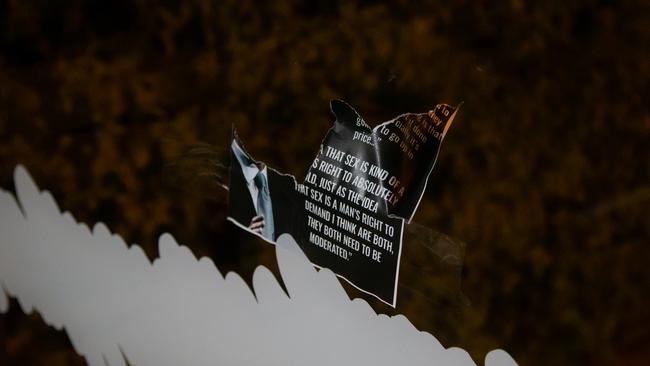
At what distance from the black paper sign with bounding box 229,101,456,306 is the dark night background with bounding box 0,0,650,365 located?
22mm

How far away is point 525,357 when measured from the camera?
1104 mm

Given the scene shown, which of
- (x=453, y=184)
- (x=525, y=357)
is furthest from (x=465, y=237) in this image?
(x=525, y=357)

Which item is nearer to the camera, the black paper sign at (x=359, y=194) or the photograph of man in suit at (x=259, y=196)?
the black paper sign at (x=359, y=194)

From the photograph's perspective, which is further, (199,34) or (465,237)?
(199,34)

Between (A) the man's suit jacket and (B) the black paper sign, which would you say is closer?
(B) the black paper sign

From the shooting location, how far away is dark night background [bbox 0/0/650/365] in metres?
1.04

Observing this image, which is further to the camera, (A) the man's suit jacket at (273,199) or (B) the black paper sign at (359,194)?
(A) the man's suit jacket at (273,199)

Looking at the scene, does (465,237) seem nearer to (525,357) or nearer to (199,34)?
(525,357)

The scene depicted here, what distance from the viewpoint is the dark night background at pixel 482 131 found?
1.04 m

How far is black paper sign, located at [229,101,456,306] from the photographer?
0.96m

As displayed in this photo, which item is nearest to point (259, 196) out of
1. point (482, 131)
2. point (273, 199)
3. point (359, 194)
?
point (273, 199)

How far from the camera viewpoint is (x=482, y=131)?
1.06 metres

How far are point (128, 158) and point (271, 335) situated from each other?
1.56 ft

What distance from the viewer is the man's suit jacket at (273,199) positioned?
43.3 inches
